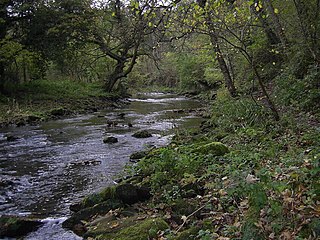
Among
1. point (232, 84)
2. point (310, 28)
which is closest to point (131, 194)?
point (310, 28)

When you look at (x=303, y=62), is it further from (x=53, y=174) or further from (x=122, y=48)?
(x=122, y=48)

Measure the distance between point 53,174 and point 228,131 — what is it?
547cm

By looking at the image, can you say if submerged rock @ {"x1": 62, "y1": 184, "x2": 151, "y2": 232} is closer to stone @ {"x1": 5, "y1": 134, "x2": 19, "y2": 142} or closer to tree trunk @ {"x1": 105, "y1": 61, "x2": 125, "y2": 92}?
stone @ {"x1": 5, "y1": 134, "x2": 19, "y2": 142}

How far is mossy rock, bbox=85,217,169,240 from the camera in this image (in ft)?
15.8

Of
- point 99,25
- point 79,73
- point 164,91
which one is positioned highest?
point 99,25

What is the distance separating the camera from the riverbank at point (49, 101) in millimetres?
19555

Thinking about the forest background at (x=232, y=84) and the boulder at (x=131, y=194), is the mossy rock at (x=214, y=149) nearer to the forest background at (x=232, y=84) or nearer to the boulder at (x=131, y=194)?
the forest background at (x=232, y=84)


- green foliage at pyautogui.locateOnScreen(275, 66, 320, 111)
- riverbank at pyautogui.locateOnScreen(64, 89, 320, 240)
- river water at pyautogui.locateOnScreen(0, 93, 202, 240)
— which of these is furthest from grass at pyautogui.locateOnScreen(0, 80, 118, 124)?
riverbank at pyautogui.locateOnScreen(64, 89, 320, 240)

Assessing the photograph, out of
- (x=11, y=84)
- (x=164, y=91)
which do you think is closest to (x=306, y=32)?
(x=11, y=84)

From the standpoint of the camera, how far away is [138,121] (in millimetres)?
18938

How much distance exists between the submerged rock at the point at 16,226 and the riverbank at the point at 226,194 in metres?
0.64

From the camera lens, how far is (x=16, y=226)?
5730 millimetres

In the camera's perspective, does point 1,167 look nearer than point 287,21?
Yes

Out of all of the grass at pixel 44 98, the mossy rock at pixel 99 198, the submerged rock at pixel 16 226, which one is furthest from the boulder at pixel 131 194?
the grass at pixel 44 98
